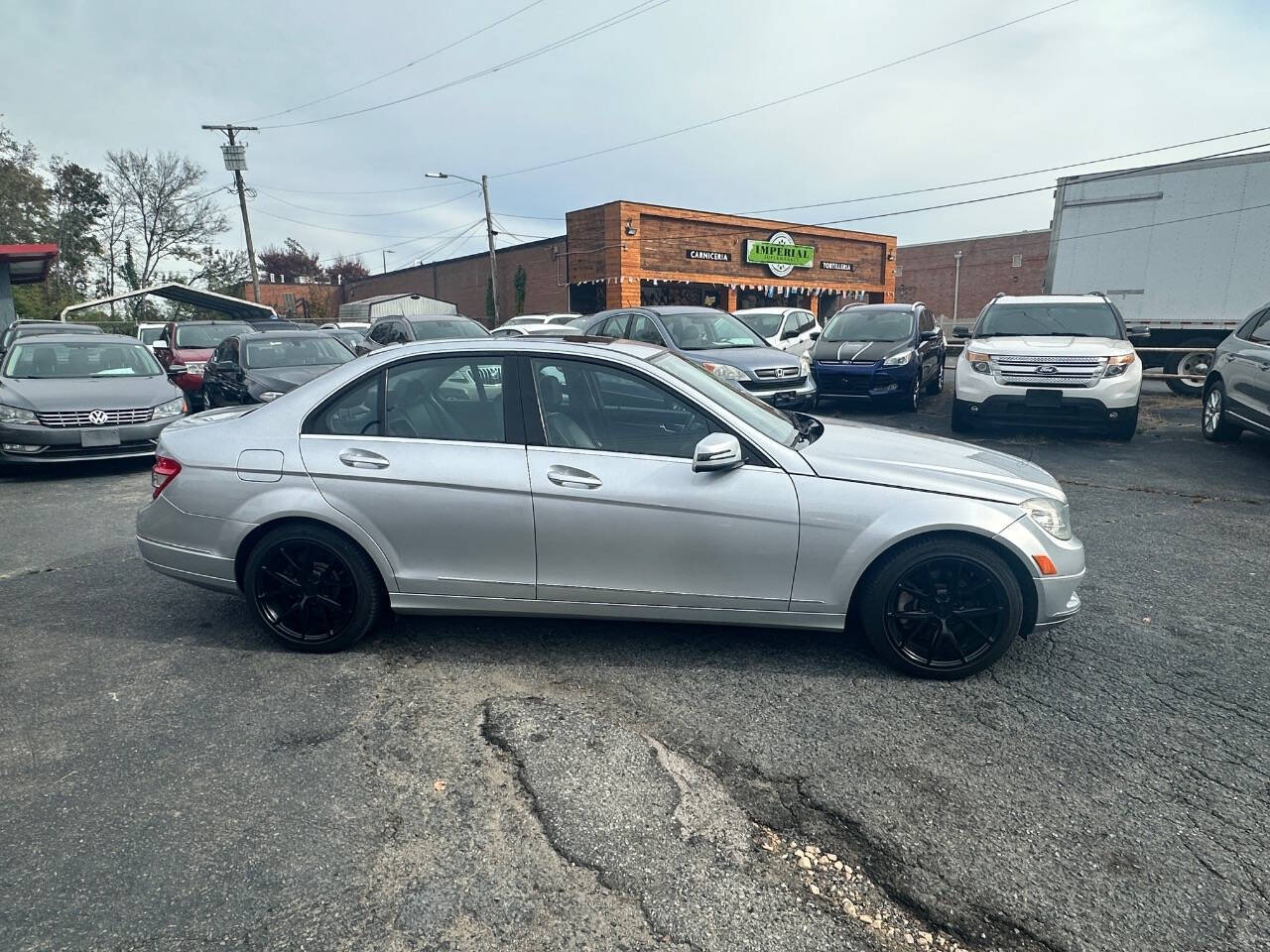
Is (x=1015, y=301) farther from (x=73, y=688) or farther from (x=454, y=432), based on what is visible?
(x=73, y=688)

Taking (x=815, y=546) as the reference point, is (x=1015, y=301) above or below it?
above

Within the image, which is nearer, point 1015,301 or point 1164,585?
point 1164,585

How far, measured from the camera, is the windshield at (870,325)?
41.2 feet

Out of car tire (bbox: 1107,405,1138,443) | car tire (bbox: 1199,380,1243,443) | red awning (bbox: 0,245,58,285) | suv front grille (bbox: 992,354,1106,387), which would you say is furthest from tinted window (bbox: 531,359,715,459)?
red awning (bbox: 0,245,58,285)

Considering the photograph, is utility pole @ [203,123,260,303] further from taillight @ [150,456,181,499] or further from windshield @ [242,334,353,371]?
taillight @ [150,456,181,499]

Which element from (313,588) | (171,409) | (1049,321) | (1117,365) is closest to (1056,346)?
(1117,365)

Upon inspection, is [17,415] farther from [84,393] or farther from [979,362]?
[979,362]

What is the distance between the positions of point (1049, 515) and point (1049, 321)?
7.40 m

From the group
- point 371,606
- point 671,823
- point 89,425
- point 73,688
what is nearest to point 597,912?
point 671,823

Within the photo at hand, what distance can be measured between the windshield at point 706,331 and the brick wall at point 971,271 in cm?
4035

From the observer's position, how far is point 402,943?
2133 mm

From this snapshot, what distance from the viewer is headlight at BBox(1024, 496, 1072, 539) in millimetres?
3496

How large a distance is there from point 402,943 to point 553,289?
3581 centimetres

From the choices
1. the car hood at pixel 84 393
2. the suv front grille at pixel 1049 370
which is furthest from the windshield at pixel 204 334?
the suv front grille at pixel 1049 370
